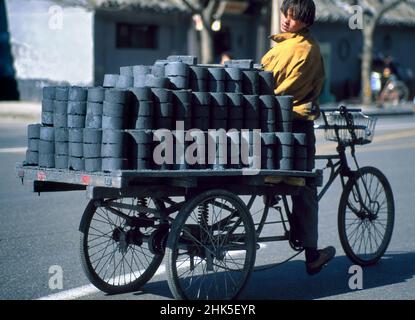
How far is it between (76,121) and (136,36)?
24315 millimetres

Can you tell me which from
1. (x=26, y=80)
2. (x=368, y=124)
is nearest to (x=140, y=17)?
(x=26, y=80)

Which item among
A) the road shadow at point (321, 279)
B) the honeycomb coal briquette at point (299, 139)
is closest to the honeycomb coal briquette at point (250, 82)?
the honeycomb coal briquette at point (299, 139)

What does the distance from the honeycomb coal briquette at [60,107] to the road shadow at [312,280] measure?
4.52 feet

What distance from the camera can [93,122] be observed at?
220 inches

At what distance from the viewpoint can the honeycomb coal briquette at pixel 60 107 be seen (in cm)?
573

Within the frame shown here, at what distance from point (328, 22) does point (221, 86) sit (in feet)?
97.2

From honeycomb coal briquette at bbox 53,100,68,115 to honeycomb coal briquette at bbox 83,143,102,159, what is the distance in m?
0.36

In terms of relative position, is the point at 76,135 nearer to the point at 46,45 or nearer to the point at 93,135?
the point at 93,135

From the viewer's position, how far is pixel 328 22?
34.8 meters

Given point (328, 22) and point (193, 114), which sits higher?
point (328, 22)

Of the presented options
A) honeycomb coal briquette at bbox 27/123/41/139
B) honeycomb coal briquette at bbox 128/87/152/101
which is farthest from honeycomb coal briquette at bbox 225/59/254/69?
honeycomb coal briquette at bbox 27/123/41/139

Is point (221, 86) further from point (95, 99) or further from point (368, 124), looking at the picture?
point (368, 124)

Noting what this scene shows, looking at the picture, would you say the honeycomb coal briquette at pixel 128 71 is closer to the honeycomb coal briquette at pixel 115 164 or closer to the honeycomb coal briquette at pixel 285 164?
the honeycomb coal briquette at pixel 115 164

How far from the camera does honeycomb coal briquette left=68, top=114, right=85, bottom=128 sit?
5.66 metres
